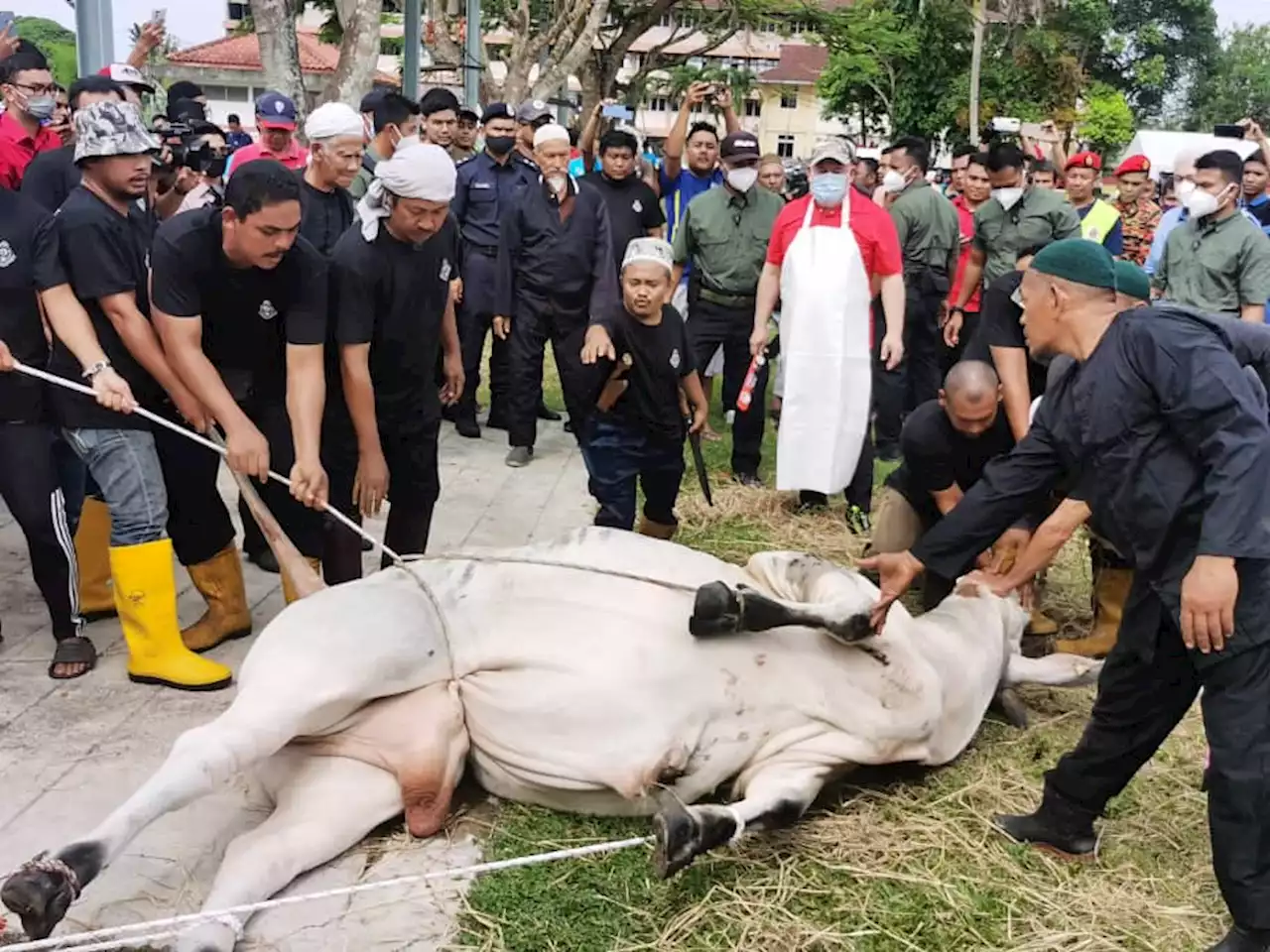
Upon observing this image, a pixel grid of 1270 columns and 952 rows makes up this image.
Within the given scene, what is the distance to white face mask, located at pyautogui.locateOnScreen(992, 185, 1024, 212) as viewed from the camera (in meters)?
7.62

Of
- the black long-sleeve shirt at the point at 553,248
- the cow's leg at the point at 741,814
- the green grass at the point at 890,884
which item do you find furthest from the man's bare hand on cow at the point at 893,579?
the black long-sleeve shirt at the point at 553,248

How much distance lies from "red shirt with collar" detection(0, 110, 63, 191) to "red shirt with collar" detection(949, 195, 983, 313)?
566 cm

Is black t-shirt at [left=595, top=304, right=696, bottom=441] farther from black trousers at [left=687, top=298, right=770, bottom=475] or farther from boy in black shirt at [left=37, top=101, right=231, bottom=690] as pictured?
black trousers at [left=687, top=298, right=770, bottom=475]

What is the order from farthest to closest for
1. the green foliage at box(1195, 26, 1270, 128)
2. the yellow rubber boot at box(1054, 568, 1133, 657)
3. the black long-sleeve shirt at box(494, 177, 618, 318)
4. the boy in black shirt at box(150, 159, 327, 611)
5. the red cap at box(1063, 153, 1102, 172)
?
the green foliage at box(1195, 26, 1270, 128) → the red cap at box(1063, 153, 1102, 172) → the black long-sleeve shirt at box(494, 177, 618, 318) → the yellow rubber boot at box(1054, 568, 1133, 657) → the boy in black shirt at box(150, 159, 327, 611)

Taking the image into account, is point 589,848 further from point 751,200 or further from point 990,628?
point 751,200

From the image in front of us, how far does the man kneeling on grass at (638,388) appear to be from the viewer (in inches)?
199

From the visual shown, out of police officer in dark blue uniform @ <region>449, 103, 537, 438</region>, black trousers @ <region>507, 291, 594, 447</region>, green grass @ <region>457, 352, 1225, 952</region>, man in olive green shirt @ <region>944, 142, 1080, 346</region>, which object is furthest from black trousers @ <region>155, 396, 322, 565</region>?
man in olive green shirt @ <region>944, 142, 1080, 346</region>

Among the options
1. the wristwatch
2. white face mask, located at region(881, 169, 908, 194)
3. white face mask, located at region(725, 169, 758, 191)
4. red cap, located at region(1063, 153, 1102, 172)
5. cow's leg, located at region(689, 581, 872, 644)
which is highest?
red cap, located at region(1063, 153, 1102, 172)

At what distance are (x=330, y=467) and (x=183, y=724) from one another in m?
1.14

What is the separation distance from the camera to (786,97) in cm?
6875

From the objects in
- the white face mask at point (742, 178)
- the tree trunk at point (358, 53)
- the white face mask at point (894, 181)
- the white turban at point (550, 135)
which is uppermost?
the tree trunk at point (358, 53)

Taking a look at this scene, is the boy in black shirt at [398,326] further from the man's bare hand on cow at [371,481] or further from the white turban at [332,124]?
the white turban at [332,124]

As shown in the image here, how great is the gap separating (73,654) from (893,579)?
2.91 m

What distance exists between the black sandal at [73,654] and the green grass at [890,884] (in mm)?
1854
